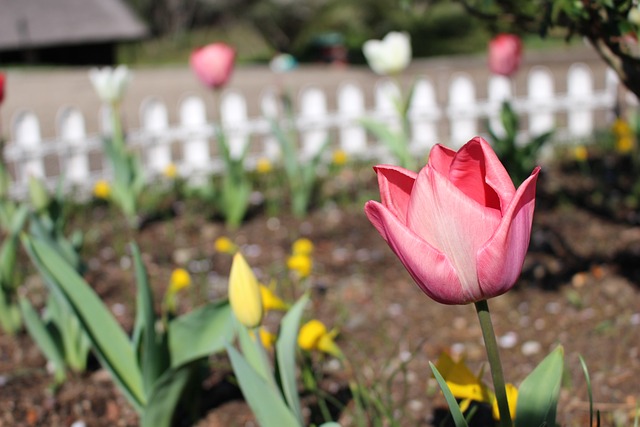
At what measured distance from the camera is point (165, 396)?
165cm

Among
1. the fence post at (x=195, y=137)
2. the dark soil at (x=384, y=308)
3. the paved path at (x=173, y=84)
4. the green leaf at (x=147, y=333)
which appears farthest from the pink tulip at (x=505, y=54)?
the paved path at (x=173, y=84)

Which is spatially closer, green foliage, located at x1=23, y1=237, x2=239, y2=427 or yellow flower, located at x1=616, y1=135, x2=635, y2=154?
green foliage, located at x1=23, y1=237, x2=239, y2=427

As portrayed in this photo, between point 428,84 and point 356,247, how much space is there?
2605 millimetres

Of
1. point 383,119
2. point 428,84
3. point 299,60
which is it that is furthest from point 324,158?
point 299,60

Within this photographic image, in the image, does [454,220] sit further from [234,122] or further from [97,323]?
[234,122]

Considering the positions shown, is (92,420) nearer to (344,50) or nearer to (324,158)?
(324,158)

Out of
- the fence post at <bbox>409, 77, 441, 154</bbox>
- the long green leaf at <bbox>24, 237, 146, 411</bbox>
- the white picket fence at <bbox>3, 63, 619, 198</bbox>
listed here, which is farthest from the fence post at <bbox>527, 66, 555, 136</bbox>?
the long green leaf at <bbox>24, 237, 146, 411</bbox>

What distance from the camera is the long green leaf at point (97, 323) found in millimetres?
1604

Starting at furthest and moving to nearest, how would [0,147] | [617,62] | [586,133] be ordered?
1. [586,133]
2. [0,147]
3. [617,62]

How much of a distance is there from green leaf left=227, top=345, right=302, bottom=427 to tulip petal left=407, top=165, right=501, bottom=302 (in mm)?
495

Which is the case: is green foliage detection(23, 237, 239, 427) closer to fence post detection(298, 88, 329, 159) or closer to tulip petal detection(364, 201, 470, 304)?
tulip petal detection(364, 201, 470, 304)

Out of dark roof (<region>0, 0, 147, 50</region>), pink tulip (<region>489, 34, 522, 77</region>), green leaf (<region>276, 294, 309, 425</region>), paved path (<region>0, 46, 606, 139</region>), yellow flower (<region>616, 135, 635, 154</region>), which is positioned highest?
green leaf (<region>276, 294, 309, 425</region>)

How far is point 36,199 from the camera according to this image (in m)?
2.51

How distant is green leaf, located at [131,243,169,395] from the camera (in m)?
1.56
